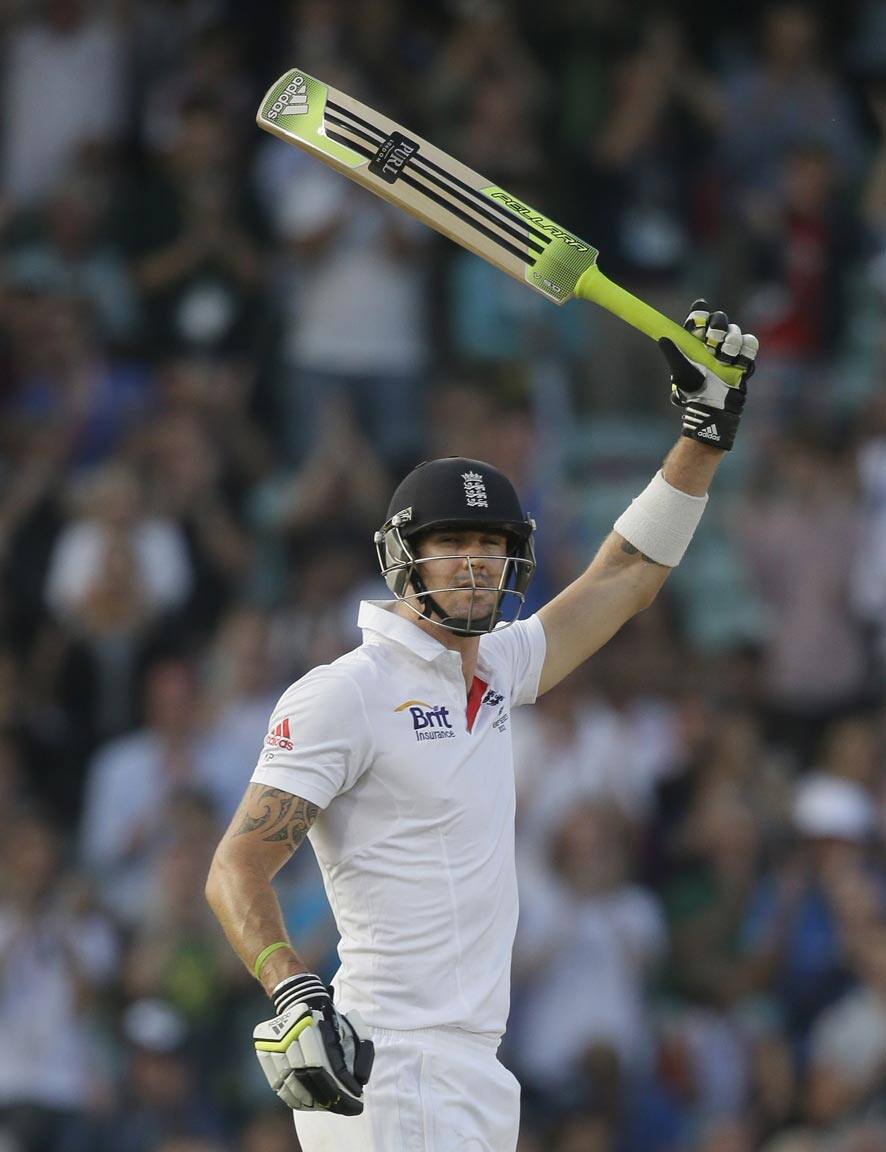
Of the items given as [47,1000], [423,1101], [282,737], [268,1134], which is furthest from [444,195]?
[47,1000]

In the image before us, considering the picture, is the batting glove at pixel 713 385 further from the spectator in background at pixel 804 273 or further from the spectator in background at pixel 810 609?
the spectator in background at pixel 804 273

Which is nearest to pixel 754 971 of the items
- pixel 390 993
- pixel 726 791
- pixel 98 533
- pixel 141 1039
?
pixel 726 791

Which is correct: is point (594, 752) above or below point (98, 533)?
below

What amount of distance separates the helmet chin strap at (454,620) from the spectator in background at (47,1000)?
4.15 meters

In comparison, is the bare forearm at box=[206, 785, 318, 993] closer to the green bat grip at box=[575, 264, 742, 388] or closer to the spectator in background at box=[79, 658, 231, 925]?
the green bat grip at box=[575, 264, 742, 388]

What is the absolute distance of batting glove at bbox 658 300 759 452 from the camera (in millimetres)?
4902

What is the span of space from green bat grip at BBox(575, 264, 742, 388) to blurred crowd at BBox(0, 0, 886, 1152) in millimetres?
3786

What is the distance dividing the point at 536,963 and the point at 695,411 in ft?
12.6

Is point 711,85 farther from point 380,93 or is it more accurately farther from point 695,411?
point 695,411

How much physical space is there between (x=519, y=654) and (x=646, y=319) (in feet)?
2.61

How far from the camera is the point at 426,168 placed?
5066mm

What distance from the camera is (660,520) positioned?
505 centimetres

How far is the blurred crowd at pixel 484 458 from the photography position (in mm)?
8242

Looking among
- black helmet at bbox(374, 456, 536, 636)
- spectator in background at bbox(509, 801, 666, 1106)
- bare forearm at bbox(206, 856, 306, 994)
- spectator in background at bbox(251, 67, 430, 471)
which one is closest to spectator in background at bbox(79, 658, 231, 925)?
spectator in background at bbox(509, 801, 666, 1106)
